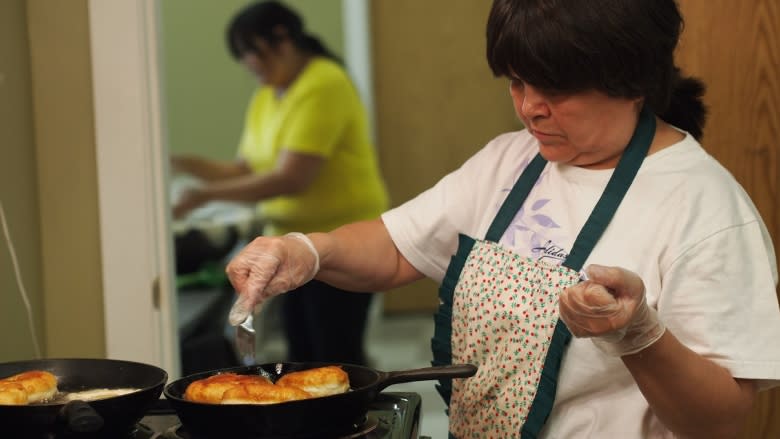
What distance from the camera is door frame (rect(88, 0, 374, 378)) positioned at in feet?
6.04

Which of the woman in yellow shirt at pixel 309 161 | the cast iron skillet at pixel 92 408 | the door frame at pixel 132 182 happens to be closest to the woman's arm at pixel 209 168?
the woman in yellow shirt at pixel 309 161

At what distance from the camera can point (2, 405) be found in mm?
1002

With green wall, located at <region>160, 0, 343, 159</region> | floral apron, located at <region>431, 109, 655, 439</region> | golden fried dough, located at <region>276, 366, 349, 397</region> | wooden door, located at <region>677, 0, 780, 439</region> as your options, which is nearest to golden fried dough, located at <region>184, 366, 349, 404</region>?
golden fried dough, located at <region>276, 366, 349, 397</region>

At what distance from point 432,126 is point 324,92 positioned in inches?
76.5

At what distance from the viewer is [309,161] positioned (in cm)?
299

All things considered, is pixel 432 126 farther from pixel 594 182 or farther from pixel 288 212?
pixel 594 182

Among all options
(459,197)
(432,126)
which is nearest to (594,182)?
(459,197)

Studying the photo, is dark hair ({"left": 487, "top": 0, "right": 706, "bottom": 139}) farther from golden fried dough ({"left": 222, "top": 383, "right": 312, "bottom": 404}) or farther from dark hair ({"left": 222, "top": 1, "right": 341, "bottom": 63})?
dark hair ({"left": 222, "top": 1, "right": 341, "bottom": 63})

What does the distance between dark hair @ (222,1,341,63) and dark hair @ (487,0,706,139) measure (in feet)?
6.25

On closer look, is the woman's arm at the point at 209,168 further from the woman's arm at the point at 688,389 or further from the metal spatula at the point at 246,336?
the woman's arm at the point at 688,389

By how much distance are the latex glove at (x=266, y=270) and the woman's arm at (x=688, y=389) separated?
0.45m

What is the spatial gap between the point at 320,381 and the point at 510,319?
30 cm

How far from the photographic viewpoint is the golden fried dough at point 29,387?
1044 mm

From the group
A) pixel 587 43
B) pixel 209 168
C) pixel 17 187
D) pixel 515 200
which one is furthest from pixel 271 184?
pixel 587 43
